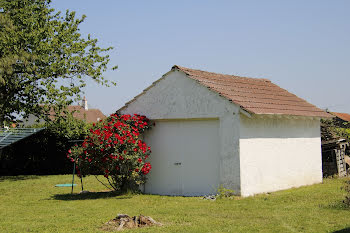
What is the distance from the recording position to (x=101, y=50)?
80.1ft

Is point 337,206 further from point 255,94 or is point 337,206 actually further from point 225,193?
point 255,94

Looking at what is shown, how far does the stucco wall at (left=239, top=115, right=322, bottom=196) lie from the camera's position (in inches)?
547

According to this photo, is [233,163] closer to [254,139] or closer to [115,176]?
[254,139]

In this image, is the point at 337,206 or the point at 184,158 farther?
the point at 184,158

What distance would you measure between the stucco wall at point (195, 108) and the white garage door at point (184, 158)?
29cm

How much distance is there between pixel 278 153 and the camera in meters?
15.3

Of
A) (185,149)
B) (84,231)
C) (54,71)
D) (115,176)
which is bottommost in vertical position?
(84,231)

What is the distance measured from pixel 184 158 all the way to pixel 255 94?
3701mm

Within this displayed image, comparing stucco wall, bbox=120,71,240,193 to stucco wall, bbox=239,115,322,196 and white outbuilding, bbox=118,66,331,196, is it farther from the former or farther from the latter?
stucco wall, bbox=239,115,322,196

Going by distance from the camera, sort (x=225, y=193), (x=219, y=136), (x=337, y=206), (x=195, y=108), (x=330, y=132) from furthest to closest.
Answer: (x=330, y=132)
(x=195, y=108)
(x=219, y=136)
(x=225, y=193)
(x=337, y=206)

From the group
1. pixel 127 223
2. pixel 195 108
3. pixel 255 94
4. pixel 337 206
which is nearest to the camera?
pixel 127 223

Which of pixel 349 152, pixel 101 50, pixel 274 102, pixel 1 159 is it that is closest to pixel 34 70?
pixel 101 50

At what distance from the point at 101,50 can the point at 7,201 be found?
39.1 ft

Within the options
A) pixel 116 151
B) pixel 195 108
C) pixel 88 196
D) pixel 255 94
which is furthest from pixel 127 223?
pixel 255 94
